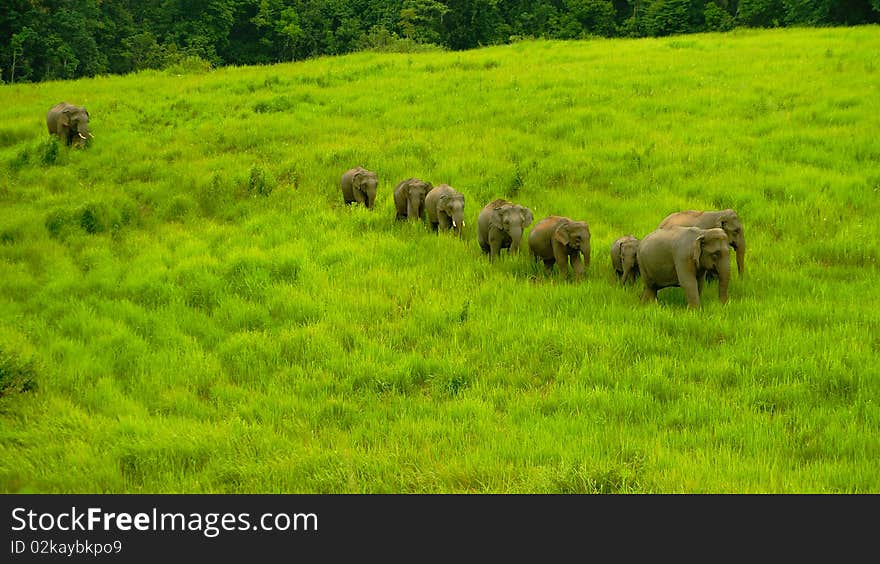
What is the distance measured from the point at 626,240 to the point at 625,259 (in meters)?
0.36

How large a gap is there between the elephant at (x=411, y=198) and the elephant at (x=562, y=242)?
142 inches

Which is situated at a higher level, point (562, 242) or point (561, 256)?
point (562, 242)

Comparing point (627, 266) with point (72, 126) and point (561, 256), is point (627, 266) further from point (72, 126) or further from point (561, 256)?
point (72, 126)

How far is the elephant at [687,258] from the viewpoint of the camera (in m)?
9.38

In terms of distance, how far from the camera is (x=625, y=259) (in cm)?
1095

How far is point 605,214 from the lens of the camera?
14.3m

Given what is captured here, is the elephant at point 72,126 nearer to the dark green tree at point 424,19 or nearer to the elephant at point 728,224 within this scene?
the elephant at point 728,224

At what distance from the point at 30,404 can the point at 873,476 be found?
8.26m

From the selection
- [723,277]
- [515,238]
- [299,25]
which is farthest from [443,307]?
[299,25]

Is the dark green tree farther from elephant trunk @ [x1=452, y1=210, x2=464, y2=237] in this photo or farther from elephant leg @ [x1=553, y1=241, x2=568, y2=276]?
elephant leg @ [x1=553, y1=241, x2=568, y2=276]

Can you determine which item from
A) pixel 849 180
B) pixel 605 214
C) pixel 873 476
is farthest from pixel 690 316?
pixel 849 180

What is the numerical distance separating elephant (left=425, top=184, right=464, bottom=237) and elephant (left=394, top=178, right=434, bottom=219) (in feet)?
1.53

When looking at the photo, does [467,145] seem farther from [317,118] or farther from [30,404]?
[30,404]

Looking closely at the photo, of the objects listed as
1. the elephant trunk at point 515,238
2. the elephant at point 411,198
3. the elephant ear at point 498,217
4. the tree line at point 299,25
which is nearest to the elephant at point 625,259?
the elephant trunk at point 515,238
